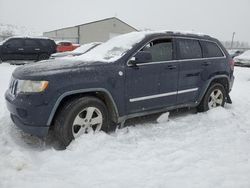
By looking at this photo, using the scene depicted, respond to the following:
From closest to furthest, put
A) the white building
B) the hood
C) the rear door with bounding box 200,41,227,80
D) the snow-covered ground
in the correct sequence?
the snow-covered ground, the hood, the rear door with bounding box 200,41,227,80, the white building

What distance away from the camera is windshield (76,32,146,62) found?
4.61 metres

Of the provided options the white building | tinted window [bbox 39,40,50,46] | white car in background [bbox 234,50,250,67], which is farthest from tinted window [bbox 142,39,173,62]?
the white building

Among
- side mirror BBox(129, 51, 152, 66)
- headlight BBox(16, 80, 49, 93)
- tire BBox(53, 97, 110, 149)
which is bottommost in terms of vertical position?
tire BBox(53, 97, 110, 149)

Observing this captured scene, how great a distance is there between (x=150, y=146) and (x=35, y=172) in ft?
5.42

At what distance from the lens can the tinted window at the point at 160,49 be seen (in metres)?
4.87

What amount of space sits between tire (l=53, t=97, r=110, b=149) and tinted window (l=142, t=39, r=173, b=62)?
1.31 metres

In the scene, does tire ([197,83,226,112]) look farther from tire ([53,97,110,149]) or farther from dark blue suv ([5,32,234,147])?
tire ([53,97,110,149])

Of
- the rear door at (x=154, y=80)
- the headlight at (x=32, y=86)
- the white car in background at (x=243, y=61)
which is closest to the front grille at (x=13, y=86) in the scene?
the headlight at (x=32, y=86)

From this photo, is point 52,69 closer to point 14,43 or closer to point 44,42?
point 14,43

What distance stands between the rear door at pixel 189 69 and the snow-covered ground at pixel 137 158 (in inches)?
24.6

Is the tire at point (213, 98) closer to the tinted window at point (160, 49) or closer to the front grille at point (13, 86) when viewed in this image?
the tinted window at point (160, 49)

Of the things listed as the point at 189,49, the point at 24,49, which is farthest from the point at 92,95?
the point at 24,49

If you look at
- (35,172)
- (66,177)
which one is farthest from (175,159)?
(35,172)

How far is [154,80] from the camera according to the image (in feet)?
15.7
